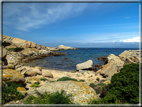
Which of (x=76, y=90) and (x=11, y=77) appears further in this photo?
(x=11, y=77)

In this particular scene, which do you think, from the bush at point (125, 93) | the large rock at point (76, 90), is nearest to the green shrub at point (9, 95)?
the large rock at point (76, 90)

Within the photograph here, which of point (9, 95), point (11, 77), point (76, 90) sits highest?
point (11, 77)

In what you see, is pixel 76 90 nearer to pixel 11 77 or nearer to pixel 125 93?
pixel 125 93

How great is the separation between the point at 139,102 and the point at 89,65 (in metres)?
18.1

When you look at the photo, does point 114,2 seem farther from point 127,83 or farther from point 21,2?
point 21,2

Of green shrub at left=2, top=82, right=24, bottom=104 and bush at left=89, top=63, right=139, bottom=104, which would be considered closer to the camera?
bush at left=89, top=63, right=139, bottom=104

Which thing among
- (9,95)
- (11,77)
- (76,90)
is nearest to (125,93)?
(76,90)

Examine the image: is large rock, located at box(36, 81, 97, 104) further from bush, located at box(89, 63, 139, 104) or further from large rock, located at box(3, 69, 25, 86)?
large rock, located at box(3, 69, 25, 86)

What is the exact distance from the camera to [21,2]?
410cm

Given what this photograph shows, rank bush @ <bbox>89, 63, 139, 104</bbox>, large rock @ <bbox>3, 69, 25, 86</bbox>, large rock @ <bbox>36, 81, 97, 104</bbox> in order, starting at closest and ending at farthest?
bush @ <bbox>89, 63, 139, 104</bbox>, large rock @ <bbox>36, 81, 97, 104</bbox>, large rock @ <bbox>3, 69, 25, 86</bbox>

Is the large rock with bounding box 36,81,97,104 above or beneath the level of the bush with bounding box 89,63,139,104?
beneath

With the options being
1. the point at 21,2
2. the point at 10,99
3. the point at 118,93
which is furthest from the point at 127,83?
the point at 21,2

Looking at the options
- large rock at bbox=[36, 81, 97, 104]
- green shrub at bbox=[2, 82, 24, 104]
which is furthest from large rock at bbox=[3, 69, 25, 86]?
large rock at bbox=[36, 81, 97, 104]

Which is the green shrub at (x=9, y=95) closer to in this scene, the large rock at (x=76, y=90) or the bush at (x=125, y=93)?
the large rock at (x=76, y=90)
